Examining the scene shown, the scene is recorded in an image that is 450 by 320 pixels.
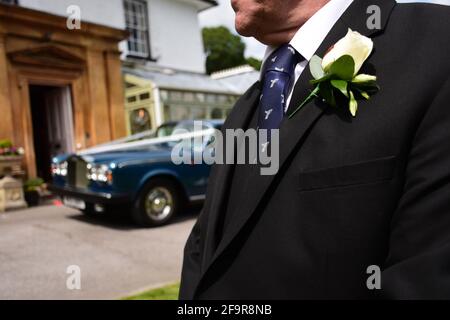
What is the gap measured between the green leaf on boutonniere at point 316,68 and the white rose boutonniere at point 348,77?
1cm

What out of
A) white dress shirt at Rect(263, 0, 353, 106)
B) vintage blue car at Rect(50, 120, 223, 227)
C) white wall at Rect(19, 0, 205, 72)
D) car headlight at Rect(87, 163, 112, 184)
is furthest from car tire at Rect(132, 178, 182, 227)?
white wall at Rect(19, 0, 205, 72)

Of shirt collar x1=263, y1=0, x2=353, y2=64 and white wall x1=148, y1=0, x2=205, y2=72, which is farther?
white wall x1=148, y1=0, x2=205, y2=72

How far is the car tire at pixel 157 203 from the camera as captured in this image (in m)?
6.35

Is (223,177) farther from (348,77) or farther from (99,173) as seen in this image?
(99,173)

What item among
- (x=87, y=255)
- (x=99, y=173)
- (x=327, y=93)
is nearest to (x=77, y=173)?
(x=99, y=173)

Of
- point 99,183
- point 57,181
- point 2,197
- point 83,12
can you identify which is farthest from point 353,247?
point 83,12

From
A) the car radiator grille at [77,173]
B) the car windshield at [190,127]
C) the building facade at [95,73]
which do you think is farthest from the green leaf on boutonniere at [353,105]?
the building facade at [95,73]

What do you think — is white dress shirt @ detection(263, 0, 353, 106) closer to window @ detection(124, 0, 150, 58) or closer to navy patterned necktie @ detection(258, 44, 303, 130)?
navy patterned necktie @ detection(258, 44, 303, 130)

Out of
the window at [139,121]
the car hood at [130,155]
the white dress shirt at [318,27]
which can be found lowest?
the car hood at [130,155]

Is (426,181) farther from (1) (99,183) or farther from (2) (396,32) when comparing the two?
(1) (99,183)

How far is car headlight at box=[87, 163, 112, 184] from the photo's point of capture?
6.07m

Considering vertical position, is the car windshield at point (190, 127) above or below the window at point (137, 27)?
below

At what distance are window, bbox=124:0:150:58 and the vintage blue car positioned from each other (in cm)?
690

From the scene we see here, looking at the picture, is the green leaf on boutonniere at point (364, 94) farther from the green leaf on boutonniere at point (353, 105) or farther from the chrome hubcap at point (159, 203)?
the chrome hubcap at point (159, 203)
